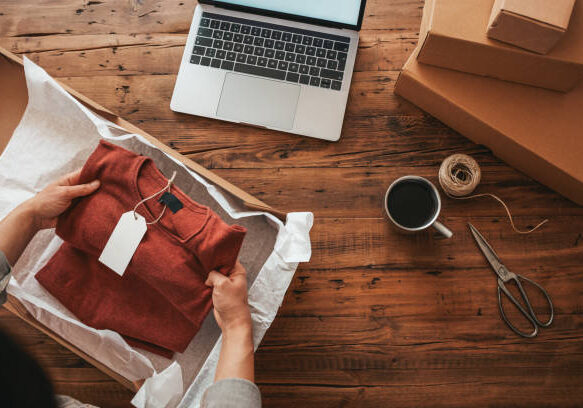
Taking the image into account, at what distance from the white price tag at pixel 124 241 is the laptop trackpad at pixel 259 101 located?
280mm

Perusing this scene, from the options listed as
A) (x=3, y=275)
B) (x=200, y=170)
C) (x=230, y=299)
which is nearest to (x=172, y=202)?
(x=200, y=170)

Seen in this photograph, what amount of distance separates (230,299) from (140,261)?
0.54 feet

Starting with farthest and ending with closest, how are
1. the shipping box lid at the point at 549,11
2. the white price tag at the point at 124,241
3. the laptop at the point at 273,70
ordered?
the laptop at the point at 273,70 < the white price tag at the point at 124,241 < the shipping box lid at the point at 549,11

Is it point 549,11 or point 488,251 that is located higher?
point 549,11

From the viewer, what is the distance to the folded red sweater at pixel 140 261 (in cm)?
67

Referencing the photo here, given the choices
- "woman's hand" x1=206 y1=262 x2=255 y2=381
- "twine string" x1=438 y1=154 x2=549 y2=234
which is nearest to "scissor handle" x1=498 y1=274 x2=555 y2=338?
"twine string" x1=438 y1=154 x2=549 y2=234

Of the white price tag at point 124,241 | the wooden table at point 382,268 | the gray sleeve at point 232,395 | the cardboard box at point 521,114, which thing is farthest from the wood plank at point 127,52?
the gray sleeve at point 232,395

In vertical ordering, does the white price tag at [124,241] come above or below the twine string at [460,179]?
below

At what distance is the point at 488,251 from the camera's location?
2.54 feet

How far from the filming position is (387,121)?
831mm

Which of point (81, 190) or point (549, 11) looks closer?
point (549, 11)

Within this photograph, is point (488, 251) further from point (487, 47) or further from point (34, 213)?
point (34, 213)

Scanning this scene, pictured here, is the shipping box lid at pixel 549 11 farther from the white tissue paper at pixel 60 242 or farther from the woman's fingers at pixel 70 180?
the woman's fingers at pixel 70 180

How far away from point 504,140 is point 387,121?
0.22 m
